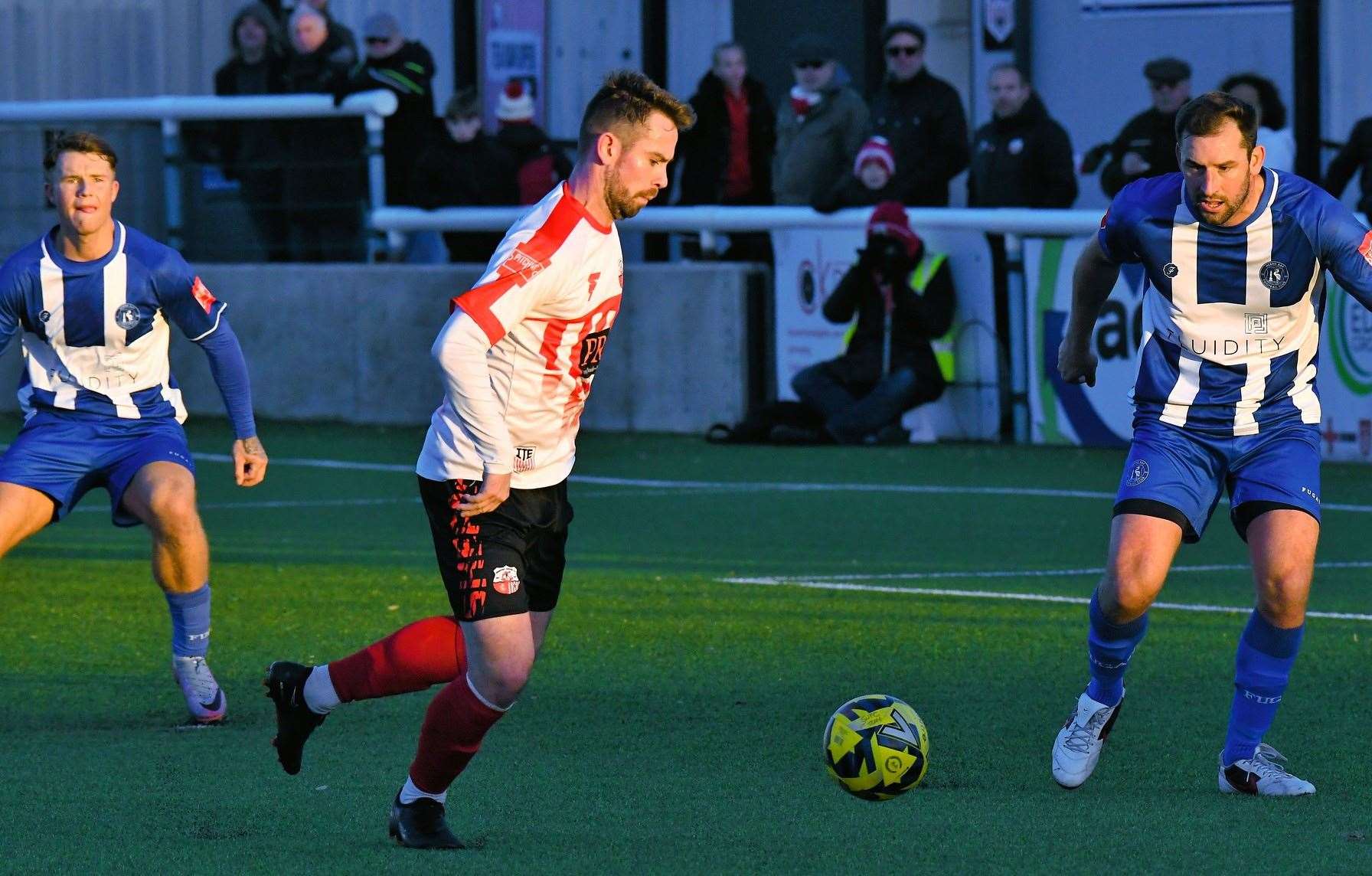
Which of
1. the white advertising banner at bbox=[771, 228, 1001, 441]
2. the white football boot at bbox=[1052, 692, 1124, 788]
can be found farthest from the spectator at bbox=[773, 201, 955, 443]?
the white football boot at bbox=[1052, 692, 1124, 788]

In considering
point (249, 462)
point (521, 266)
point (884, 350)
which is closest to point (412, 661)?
point (521, 266)

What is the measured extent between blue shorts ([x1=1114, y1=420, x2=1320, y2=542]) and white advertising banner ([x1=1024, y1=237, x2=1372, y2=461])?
301 inches

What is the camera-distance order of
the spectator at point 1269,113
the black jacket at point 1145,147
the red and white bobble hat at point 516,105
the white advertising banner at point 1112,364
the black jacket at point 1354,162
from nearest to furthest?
1. the spectator at point 1269,113
2. the black jacket at point 1354,162
3. the white advertising banner at point 1112,364
4. the black jacket at point 1145,147
5. the red and white bobble hat at point 516,105

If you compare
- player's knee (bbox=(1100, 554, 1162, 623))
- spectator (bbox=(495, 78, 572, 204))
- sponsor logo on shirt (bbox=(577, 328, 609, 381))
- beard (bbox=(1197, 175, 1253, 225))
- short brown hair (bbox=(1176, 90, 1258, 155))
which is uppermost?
spectator (bbox=(495, 78, 572, 204))

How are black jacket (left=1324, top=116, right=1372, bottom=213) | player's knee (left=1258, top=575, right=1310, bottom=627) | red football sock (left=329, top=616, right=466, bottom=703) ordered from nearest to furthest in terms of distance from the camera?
red football sock (left=329, top=616, right=466, bottom=703), player's knee (left=1258, top=575, right=1310, bottom=627), black jacket (left=1324, top=116, right=1372, bottom=213)

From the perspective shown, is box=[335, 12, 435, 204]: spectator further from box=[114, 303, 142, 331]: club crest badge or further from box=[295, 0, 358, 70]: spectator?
box=[114, 303, 142, 331]: club crest badge

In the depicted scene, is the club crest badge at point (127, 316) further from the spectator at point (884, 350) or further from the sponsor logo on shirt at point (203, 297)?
the spectator at point (884, 350)

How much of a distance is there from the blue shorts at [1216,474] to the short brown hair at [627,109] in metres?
1.63

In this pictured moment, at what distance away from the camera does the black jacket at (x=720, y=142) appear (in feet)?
54.2

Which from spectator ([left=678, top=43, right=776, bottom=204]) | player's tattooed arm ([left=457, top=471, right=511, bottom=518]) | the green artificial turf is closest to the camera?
player's tattooed arm ([left=457, top=471, right=511, bottom=518])

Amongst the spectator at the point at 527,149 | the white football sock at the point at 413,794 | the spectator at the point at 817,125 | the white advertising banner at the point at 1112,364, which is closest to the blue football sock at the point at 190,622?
the white football sock at the point at 413,794

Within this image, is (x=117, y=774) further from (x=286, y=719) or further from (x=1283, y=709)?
(x=1283, y=709)

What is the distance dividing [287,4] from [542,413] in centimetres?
1581

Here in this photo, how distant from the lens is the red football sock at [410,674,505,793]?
575 cm
